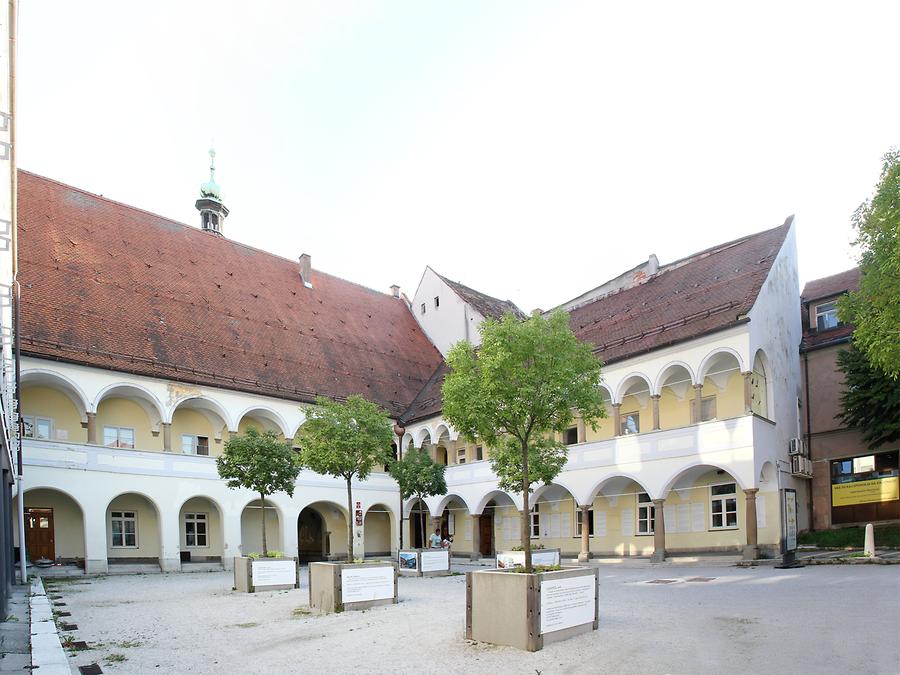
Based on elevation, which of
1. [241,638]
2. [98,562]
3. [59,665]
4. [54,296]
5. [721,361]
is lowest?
[98,562]

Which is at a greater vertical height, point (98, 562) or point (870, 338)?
point (870, 338)

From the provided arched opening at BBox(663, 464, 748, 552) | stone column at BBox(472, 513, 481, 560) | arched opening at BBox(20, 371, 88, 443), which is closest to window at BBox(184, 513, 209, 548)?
arched opening at BBox(20, 371, 88, 443)

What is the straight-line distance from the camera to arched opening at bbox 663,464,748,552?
23281mm

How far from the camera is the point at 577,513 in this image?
2867 centimetres

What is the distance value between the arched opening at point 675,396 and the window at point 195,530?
19.1 m

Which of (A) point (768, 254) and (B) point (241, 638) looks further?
(A) point (768, 254)

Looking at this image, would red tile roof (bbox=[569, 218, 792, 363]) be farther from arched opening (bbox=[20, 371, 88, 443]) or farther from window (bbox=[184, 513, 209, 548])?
arched opening (bbox=[20, 371, 88, 443])

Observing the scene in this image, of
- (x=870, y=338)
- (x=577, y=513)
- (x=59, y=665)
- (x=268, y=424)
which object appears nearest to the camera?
(x=59, y=665)

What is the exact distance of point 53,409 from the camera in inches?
1009

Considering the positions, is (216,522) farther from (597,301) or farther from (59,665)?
(59,665)

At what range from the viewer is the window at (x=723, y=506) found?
2366cm

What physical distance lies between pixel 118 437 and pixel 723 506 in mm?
22430

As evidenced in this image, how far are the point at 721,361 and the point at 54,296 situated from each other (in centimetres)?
2434

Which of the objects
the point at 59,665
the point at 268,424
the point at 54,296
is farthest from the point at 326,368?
the point at 59,665
